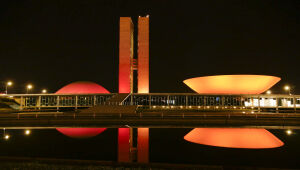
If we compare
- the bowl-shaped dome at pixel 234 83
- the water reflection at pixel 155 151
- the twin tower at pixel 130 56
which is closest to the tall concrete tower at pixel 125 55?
the twin tower at pixel 130 56

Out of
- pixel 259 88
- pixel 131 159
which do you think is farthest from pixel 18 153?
pixel 259 88

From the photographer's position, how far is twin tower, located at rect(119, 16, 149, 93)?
40156mm

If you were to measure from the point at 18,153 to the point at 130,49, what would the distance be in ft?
117

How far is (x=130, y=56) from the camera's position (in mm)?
40969

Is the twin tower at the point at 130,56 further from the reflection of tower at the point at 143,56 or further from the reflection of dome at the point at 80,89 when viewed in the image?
the reflection of dome at the point at 80,89

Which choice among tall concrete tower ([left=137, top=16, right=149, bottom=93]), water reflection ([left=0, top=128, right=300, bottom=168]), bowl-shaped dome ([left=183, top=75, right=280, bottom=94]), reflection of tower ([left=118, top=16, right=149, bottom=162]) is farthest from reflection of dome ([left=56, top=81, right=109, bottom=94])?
water reflection ([left=0, top=128, right=300, bottom=168])

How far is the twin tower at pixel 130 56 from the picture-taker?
4016cm

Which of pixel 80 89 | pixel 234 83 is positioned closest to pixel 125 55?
pixel 80 89

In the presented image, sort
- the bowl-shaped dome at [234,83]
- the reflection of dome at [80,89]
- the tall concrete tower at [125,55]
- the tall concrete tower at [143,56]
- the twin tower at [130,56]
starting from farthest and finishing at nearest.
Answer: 1. the tall concrete tower at [143,56]
2. the twin tower at [130,56]
3. the tall concrete tower at [125,55]
4. the reflection of dome at [80,89]
5. the bowl-shaped dome at [234,83]

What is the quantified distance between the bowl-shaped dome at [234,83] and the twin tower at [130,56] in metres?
11.6

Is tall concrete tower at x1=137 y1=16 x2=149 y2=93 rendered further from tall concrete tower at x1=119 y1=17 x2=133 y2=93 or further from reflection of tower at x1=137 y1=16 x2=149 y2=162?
tall concrete tower at x1=119 y1=17 x2=133 y2=93

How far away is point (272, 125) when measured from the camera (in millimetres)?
13938

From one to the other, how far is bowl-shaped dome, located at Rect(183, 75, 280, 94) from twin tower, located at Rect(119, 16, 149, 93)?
38.1 ft

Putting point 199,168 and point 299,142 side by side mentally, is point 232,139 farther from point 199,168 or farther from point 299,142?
point 199,168
